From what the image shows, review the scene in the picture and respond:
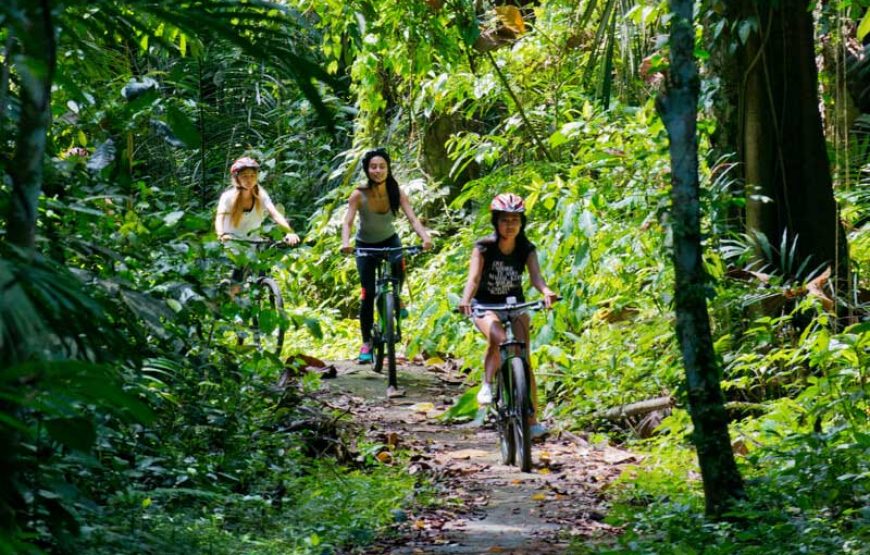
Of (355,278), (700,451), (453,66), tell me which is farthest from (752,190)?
(355,278)

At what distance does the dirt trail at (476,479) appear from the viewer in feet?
18.6

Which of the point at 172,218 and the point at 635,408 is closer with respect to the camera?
the point at 172,218

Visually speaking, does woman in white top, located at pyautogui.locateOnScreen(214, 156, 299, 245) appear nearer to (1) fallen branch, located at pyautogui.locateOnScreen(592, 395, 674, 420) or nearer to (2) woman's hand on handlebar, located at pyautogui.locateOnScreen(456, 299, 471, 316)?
(2) woman's hand on handlebar, located at pyautogui.locateOnScreen(456, 299, 471, 316)

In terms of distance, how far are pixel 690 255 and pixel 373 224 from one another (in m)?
5.78

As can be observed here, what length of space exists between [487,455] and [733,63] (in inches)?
129

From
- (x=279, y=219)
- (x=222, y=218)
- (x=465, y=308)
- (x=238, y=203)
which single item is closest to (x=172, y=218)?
(x=465, y=308)

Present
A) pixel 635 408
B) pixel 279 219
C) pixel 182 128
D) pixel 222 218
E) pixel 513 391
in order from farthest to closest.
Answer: pixel 222 218 < pixel 279 219 < pixel 635 408 < pixel 513 391 < pixel 182 128

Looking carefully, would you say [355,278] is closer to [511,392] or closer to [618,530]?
[511,392]

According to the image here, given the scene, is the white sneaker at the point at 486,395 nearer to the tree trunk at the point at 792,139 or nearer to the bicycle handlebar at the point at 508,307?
the bicycle handlebar at the point at 508,307

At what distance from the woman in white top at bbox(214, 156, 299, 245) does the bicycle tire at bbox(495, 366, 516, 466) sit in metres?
3.08

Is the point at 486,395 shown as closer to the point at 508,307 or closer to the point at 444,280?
the point at 508,307

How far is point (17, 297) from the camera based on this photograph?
184 centimetres

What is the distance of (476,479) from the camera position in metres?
7.22

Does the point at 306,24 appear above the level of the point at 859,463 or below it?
above
